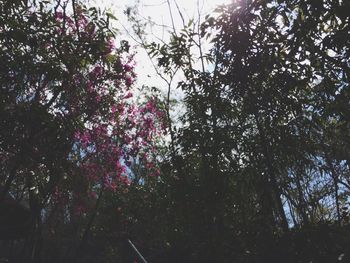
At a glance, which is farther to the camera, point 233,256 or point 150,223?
point 150,223

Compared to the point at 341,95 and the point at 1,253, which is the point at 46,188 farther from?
the point at 1,253

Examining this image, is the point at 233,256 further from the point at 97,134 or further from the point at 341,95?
the point at 97,134

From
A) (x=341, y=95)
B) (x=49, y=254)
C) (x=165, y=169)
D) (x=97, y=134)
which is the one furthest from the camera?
(x=49, y=254)

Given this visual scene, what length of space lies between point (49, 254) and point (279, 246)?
71.8 feet

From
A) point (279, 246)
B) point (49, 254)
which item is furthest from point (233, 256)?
point (49, 254)

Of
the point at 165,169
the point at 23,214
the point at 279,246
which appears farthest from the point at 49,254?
the point at 279,246

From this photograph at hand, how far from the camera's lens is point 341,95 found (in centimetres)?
377

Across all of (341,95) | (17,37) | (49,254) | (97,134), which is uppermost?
(97,134)

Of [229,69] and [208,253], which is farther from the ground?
[229,69]

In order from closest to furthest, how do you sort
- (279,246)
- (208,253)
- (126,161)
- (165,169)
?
(279,246)
(208,253)
(165,169)
(126,161)

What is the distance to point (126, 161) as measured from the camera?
14688 mm

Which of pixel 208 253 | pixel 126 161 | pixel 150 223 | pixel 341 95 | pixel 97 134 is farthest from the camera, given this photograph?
pixel 150 223

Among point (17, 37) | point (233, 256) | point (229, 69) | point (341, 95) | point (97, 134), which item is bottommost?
point (233, 256)

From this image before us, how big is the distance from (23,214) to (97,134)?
4335 millimetres
